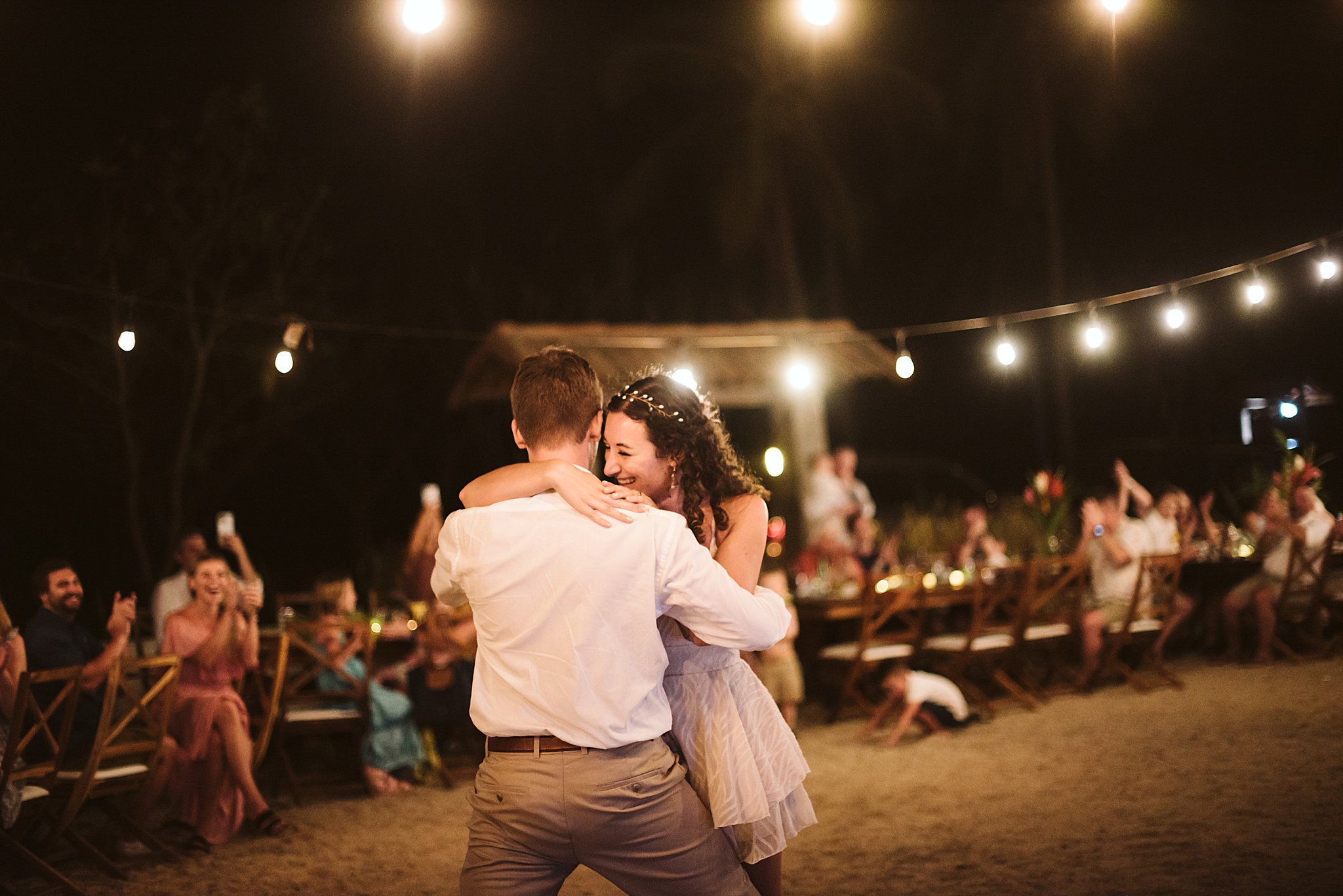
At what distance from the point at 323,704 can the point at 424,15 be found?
393 cm

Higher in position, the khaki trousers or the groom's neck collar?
the groom's neck collar

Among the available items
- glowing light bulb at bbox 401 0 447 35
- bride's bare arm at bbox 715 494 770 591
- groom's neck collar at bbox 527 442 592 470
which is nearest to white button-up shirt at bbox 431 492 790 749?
groom's neck collar at bbox 527 442 592 470

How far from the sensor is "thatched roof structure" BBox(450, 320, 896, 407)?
1130 cm

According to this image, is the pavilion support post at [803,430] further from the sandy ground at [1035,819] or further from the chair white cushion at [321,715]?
the chair white cushion at [321,715]

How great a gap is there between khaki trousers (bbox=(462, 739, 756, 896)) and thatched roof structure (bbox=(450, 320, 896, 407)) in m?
8.64

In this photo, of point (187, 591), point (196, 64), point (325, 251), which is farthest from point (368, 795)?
point (196, 64)

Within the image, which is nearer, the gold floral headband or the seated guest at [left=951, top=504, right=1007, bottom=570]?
the gold floral headband

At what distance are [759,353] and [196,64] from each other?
808 centimetres

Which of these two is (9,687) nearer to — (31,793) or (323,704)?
(31,793)

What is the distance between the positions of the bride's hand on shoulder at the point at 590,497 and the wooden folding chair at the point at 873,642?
220 inches

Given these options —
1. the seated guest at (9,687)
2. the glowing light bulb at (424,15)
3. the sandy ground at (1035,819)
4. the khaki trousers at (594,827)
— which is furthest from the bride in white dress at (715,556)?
the glowing light bulb at (424,15)

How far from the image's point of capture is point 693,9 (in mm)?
16328

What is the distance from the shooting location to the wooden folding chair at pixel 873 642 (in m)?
7.63

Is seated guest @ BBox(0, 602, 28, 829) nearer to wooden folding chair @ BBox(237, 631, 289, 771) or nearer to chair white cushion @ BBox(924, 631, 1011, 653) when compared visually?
wooden folding chair @ BBox(237, 631, 289, 771)
